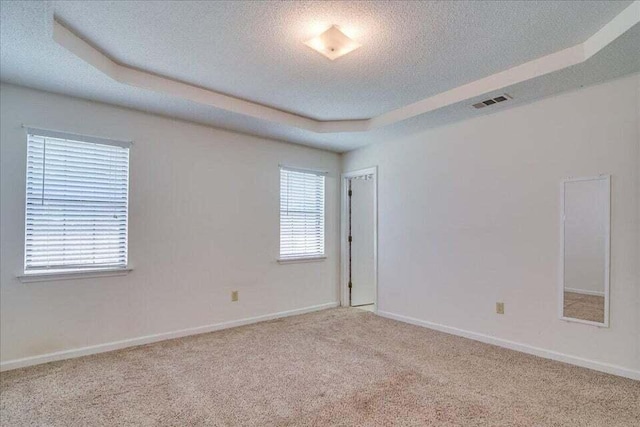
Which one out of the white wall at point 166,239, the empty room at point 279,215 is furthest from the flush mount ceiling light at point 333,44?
the white wall at point 166,239

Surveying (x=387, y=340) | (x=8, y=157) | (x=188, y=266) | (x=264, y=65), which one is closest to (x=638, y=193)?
(x=387, y=340)

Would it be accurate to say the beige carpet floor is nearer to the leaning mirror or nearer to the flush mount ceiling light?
the leaning mirror

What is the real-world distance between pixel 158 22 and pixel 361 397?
9.38 ft

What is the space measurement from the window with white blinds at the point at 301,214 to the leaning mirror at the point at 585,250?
3031 mm

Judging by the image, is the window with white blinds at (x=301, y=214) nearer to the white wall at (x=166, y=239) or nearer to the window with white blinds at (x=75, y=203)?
the white wall at (x=166, y=239)

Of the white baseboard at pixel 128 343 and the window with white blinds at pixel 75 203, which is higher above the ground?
the window with white blinds at pixel 75 203

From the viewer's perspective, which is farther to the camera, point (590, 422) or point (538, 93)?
point (538, 93)

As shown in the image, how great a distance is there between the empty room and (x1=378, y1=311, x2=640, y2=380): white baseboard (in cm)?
2

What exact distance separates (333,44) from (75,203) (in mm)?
2719

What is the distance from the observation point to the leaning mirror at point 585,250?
9.27 ft

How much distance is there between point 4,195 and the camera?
2.88 m

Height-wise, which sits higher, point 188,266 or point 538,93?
point 538,93

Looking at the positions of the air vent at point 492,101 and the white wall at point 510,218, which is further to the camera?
the air vent at point 492,101

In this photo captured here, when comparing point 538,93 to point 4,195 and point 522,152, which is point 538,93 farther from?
point 4,195
